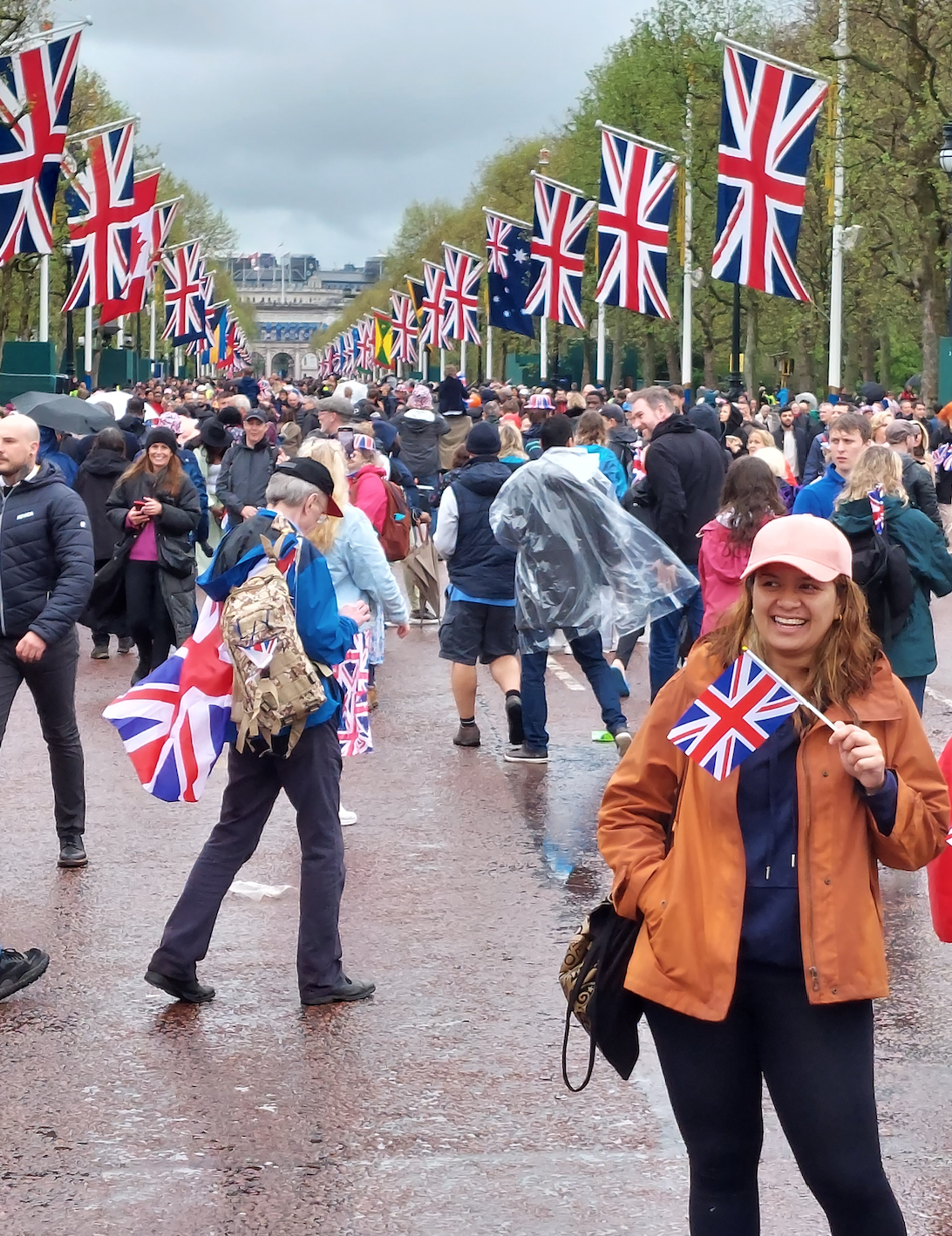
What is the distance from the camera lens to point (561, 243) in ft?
119

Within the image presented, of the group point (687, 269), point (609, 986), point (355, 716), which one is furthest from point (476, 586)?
point (687, 269)

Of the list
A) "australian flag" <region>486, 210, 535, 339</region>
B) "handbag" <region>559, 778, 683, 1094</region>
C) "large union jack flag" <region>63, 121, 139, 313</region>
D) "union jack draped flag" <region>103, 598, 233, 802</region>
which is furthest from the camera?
"australian flag" <region>486, 210, 535, 339</region>

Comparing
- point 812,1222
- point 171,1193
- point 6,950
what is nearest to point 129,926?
point 6,950

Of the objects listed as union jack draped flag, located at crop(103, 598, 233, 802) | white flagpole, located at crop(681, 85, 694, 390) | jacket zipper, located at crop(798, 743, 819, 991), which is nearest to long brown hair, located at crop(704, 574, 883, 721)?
jacket zipper, located at crop(798, 743, 819, 991)

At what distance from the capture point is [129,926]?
23.1 ft

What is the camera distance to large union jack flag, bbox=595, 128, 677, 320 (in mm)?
29156

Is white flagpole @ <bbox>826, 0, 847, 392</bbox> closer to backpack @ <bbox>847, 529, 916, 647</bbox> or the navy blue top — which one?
backpack @ <bbox>847, 529, 916, 647</bbox>

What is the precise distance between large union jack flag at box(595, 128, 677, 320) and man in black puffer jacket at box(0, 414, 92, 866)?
22367 mm

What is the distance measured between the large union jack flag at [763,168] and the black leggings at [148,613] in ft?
36.5

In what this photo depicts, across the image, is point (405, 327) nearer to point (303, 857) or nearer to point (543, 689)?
point (543, 689)

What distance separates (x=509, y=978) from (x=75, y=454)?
37.2ft

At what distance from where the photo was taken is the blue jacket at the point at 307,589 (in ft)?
19.6

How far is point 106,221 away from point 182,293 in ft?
81.4

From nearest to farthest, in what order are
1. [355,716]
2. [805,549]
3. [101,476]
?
[805,549] < [355,716] < [101,476]
